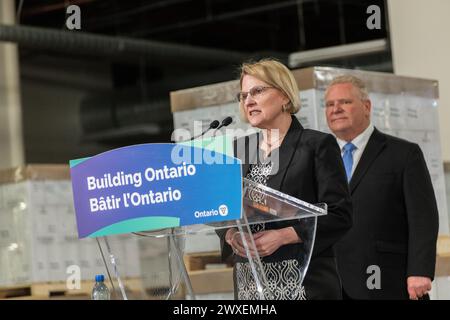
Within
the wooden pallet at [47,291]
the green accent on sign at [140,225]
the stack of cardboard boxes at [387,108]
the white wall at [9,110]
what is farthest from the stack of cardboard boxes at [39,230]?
the green accent on sign at [140,225]

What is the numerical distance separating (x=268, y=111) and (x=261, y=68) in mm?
127

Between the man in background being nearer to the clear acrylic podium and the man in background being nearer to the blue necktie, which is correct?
the blue necktie

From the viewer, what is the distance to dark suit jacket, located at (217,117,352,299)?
267cm

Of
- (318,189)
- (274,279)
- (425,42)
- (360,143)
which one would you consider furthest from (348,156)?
(425,42)

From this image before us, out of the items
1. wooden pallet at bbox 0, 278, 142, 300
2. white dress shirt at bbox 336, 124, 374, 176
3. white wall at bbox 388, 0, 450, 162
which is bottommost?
wooden pallet at bbox 0, 278, 142, 300

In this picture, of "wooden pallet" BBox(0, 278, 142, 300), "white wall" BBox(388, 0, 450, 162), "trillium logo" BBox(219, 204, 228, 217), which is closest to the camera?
"trillium logo" BBox(219, 204, 228, 217)

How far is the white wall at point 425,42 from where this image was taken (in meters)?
4.53

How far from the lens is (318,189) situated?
271 centimetres

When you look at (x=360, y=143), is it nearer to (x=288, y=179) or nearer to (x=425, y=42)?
(x=288, y=179)

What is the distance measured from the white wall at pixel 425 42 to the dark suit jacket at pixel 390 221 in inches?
52.0

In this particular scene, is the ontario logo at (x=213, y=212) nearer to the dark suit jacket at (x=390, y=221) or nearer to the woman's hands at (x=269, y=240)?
the woman's hands at (x=269, y=240)

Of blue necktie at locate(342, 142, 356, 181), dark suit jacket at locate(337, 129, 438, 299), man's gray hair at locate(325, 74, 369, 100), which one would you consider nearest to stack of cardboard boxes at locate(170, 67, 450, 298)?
man's gray hair at locate(325, 74, 369, 100)
